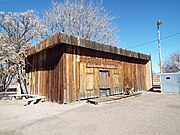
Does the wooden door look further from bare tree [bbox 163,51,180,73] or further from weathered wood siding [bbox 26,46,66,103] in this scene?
bare tree [bbox 163,51,180,73]

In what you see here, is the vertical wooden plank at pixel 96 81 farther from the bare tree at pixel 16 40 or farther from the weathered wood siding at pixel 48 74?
the bare tree at pixel 16 40

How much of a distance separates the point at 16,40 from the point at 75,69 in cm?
813

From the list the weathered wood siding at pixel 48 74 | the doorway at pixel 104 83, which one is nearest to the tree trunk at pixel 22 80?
the weathered wood siding at pixel 48 74

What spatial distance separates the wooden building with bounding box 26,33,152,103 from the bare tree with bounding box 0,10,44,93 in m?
0.77

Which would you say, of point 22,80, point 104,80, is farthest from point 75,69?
point 22,80

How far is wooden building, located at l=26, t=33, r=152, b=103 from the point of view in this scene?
8.39 metres

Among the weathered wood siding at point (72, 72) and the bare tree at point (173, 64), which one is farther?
the bare tree at point (173, 64)

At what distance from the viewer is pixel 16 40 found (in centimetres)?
1370

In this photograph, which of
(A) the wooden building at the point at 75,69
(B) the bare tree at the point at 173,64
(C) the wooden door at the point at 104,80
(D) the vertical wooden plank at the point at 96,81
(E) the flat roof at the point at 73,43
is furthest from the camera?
(B) the bare tree at the point at 173,64

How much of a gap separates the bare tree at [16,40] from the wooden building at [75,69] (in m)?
0.77

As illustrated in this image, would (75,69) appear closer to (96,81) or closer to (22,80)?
(96,81)

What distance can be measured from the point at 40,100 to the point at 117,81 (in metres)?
5.75

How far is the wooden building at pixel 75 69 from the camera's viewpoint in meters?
8.39

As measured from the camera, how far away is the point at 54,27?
72.7ft
